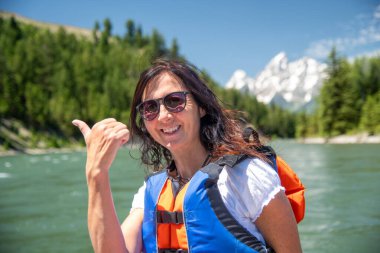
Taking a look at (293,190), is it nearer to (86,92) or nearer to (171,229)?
(171,229)

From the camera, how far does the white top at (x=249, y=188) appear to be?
5.98 feet

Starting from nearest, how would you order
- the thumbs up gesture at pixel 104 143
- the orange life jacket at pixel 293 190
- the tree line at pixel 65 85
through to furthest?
1. the thumbs up gesture at pixel 104 143
2. the orange life jacket at pixel 293 190
3. the tree line at pixel 65 85

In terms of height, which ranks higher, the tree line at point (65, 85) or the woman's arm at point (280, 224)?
the tree line at point (65, 85)

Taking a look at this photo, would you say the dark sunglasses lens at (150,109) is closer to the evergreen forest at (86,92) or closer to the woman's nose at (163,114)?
the woman's nose at (163,114)

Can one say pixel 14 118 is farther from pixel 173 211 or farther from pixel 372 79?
pixel 173 211

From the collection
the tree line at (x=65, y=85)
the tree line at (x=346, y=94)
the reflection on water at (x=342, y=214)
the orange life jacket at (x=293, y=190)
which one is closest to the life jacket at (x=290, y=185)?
the orange life jacket at (x=293, y=190)

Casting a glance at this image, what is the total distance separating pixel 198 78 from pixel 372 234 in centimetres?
478

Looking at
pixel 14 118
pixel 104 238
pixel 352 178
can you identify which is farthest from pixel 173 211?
pixel 14 118

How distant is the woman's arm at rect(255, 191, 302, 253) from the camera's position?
183 cm

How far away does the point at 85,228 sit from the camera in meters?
6.73

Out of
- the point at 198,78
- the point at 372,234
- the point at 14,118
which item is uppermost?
the point at 14,118

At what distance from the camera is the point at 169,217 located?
2.14 meters

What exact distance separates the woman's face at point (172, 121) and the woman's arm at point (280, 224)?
0.61 m

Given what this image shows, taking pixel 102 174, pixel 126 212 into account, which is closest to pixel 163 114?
pixel 102 174
